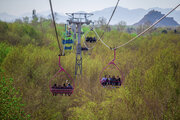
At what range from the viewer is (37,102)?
13.2m

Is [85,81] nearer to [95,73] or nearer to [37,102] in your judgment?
[95,73]

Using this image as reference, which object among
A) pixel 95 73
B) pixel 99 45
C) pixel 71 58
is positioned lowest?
pixel 95 73

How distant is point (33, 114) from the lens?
12.3 metres

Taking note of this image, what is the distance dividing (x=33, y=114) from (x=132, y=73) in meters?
9.89

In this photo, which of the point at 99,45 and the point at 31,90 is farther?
the point at 99,45

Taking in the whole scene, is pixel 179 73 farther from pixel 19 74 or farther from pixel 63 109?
pixel 19 74

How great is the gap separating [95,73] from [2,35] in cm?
1637

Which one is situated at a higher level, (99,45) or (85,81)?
(99,45)

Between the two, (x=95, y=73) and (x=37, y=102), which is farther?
(x=95, y=73)

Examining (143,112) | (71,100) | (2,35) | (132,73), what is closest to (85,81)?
(71,100)

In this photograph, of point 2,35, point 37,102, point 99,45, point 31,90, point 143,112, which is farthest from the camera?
point 99,45

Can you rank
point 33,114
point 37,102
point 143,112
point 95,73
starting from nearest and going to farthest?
point 143,112 < point 33,114 < point 37,102 < point 95,73

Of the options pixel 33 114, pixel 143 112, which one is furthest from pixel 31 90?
pixel 143 112

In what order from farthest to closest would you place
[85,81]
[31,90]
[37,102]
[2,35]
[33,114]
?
[2,35] < [85,81] < [31,90] < [37,102] < [33,114]
